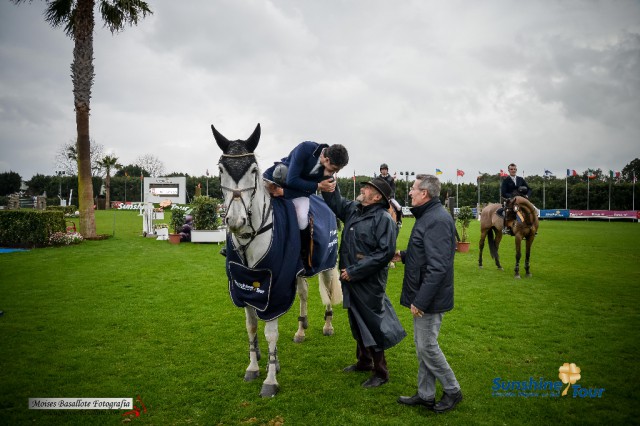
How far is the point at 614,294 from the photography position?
8.46 meters

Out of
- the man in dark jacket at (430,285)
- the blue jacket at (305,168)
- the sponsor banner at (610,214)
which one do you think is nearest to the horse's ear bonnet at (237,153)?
the blue jacket at (305,168)

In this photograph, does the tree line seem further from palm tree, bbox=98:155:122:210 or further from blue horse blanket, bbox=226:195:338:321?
blue horse blanket, bbox=226:195:338:321

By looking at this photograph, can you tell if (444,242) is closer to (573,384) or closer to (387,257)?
(387,257)

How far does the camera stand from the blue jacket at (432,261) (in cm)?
361

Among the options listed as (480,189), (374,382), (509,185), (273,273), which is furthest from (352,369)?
(480,189)

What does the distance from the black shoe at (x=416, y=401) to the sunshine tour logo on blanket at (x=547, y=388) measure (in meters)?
0.83

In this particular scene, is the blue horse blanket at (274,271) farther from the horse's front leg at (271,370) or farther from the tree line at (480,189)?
the tree line at (480,189)

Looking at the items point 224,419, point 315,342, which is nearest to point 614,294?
point 315,342

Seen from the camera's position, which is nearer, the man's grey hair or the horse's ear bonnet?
the horse's ear bonnet

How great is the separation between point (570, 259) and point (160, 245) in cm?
1637

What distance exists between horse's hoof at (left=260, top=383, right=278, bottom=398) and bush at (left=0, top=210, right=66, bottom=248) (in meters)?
15.5

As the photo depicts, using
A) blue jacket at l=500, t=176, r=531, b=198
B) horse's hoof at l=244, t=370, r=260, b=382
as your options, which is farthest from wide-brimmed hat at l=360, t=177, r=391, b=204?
blue jacket at l=500, t=176, r=531, b=198

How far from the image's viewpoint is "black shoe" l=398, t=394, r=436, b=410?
3.87 meters

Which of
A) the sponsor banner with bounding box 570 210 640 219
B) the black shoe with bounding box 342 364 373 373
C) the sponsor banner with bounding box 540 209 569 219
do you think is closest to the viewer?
the black shoe with bounding box 342 364 373 373
